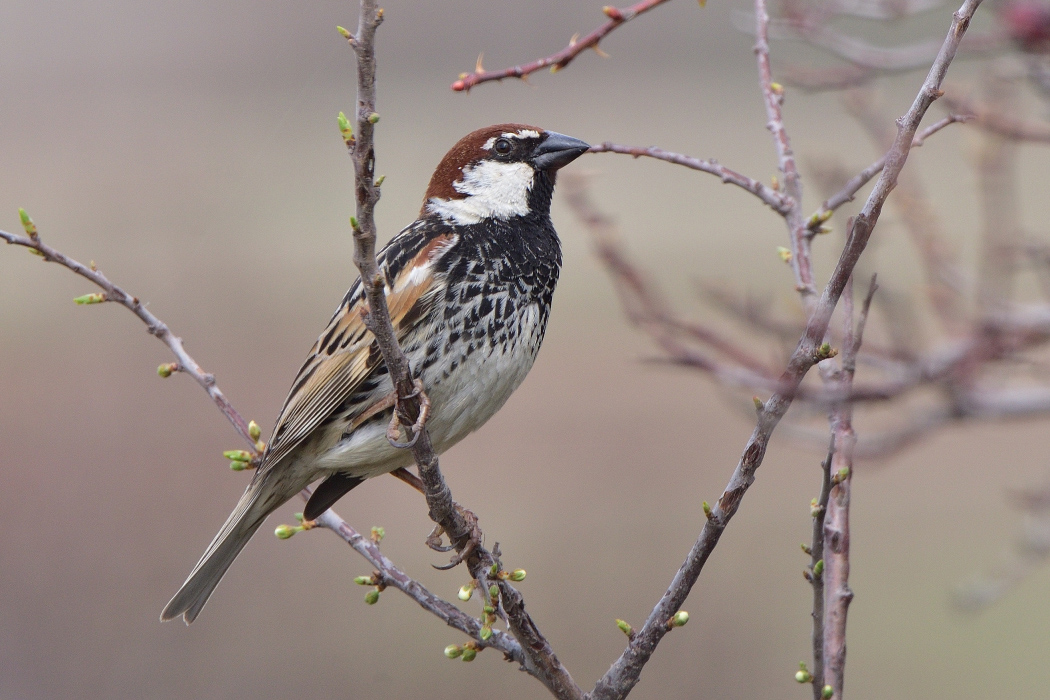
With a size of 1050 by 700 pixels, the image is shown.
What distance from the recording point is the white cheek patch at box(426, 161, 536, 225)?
10.5 feet

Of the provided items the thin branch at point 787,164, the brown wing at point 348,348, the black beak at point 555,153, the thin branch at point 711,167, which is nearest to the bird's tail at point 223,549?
the brown wing at point 348,348

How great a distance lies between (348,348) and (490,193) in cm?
62

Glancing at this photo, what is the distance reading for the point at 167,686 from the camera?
6.29m

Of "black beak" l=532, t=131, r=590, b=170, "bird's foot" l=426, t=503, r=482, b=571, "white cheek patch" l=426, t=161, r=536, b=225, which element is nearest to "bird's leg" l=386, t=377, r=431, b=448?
"bird's foot" l=426, t=503, r=482, b=571

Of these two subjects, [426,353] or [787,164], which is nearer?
[787,164]

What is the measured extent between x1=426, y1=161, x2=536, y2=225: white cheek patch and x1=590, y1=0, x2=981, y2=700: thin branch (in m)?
1.42

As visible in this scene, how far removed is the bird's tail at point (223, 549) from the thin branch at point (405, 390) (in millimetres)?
666

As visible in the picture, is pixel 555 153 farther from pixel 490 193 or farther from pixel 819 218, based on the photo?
pixel 819 218

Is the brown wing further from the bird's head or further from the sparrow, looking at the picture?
the bird's head

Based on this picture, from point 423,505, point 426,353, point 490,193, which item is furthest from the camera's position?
point 423,505

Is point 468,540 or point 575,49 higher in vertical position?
point 575,49

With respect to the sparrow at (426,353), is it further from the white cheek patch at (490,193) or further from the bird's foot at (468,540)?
the bird's foot at (468,540)

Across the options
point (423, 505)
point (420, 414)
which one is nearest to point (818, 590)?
point (420, 414)

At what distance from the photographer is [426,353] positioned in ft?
9.37
